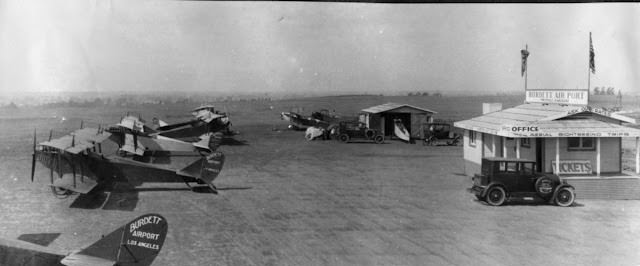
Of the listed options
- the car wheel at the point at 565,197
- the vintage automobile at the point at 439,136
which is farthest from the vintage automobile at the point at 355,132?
the car wheel at the point at 565,197

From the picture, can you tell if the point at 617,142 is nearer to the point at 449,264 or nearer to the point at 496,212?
the point at 496,212

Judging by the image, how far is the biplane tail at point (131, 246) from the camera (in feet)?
21.1

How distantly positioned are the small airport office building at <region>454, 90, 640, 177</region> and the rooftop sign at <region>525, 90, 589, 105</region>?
0.02 m

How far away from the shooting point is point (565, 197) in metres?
10.5

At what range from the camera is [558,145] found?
11.4 meters

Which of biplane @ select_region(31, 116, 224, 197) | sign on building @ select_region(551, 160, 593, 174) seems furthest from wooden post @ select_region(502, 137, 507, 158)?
biplane @ select_region(31, 116, 224, 197)

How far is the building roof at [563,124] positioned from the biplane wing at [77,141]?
9.39 meters

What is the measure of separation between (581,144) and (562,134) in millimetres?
1324

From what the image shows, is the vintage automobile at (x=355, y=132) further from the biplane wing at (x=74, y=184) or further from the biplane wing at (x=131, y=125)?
the biplane wing at (x=74, y=184)

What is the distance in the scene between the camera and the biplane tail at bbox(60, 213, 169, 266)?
6422 mm

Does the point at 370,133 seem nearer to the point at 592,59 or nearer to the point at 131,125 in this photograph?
the point at 131,125

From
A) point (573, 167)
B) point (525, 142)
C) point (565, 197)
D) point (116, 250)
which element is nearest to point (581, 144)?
point (573, 167)

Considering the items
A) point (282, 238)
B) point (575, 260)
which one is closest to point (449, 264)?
point (575, 260)

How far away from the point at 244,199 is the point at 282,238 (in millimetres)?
2886
